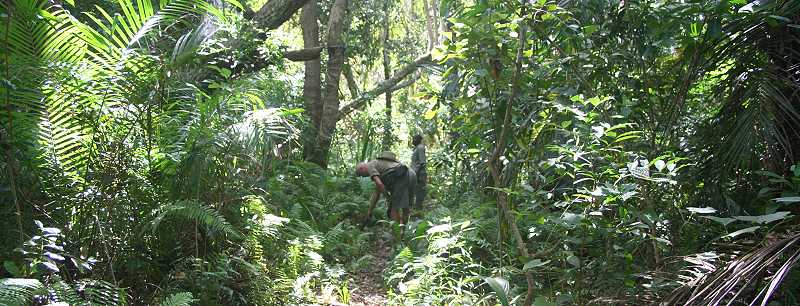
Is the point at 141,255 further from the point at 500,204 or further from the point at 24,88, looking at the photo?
the point at 500,204

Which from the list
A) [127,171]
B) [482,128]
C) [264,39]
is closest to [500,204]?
[482,128]

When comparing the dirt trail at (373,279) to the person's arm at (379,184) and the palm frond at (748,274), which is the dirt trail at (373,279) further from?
the palm frond at (748,274)

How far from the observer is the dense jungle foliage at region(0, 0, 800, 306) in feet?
11.4

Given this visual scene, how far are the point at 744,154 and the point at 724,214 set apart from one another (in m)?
0.41

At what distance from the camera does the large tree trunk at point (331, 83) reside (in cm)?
1134

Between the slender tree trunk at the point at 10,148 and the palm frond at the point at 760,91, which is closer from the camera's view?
the palm frond at the point at 760,91

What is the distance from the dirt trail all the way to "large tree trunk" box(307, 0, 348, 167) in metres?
2.90

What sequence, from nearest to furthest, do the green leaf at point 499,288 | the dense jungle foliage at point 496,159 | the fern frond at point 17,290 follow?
the fern frond at point 17,290 < the green leaf at point 499,288 < the dense jungle foliage at point 496,159

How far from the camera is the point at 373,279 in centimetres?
737

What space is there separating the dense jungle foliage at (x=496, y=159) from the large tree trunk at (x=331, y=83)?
17.5 feet


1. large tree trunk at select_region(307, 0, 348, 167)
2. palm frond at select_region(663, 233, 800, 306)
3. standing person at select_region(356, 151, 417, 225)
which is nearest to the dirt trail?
standing person at select_region(356, 151, 417, 225)

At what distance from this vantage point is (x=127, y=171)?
14.4 ft

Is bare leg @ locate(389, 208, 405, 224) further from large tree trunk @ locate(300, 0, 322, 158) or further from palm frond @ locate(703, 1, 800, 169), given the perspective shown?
palm frond @ locate(703, 1, 800, 169)

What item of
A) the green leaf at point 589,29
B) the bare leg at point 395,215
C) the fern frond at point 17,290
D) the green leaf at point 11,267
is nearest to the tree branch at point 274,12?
the bare leg at point 395,215
